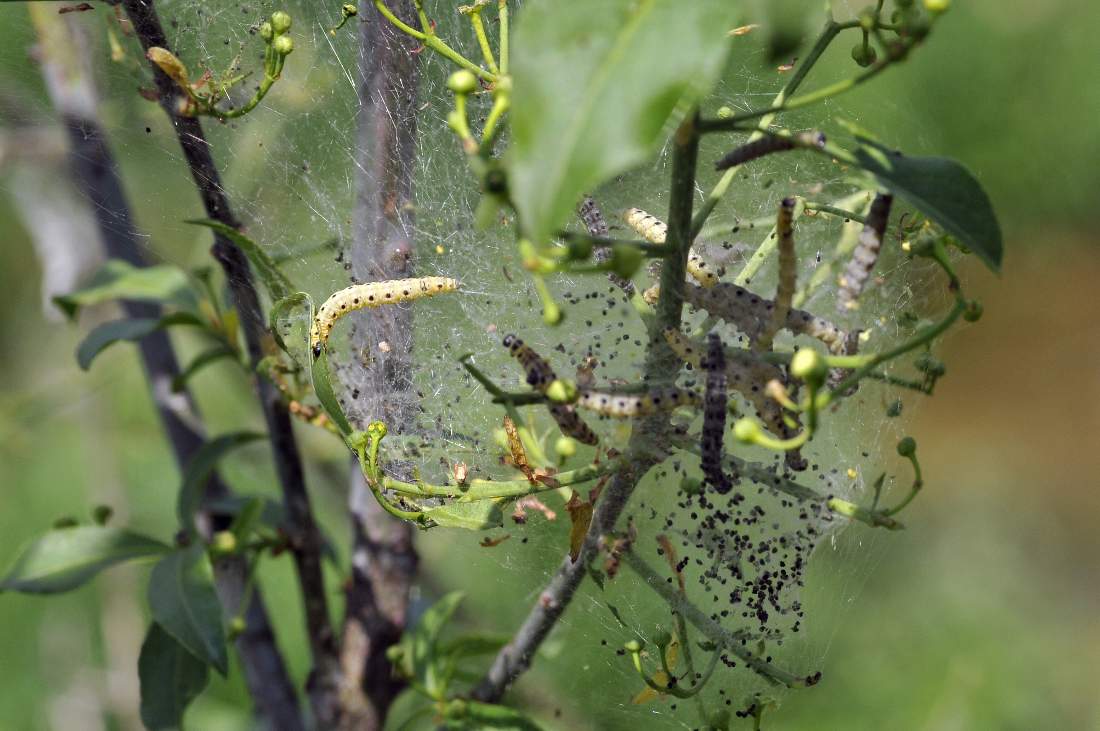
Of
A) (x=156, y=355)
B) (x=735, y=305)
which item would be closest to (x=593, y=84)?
(x=735, y=305)

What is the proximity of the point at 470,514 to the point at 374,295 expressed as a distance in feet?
0.78

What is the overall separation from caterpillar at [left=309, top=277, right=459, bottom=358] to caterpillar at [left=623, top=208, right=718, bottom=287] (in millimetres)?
189

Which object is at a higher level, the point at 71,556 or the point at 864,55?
the point at 864,55

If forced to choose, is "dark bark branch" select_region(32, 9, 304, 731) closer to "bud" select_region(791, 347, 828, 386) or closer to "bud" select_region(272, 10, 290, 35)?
"bud" select_region(272, 10, 290, 35)

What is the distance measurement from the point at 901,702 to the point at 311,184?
83.2 inches

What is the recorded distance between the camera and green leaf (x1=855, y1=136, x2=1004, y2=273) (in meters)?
0.67

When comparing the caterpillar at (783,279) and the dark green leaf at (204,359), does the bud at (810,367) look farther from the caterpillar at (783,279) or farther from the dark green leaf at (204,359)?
the dark green leaf at (204,359)

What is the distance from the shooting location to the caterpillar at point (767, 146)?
0.67 meters

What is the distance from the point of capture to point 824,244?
1180 millimetres

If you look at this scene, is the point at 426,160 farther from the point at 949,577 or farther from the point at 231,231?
the point at 949,577

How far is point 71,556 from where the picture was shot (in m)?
1.23

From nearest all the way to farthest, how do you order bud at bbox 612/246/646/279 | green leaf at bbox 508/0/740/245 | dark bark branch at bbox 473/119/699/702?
green leaf at bbox 508/0/740/245
bud at bbox 612/246/646/279
dark bark branch at bbox 473/119/699/702

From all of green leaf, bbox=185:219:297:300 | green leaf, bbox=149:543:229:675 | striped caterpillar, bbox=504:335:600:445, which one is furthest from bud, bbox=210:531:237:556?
striped caterpillar, bbox=504:335:600:445

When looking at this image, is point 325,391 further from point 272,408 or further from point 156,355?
point 156,355
